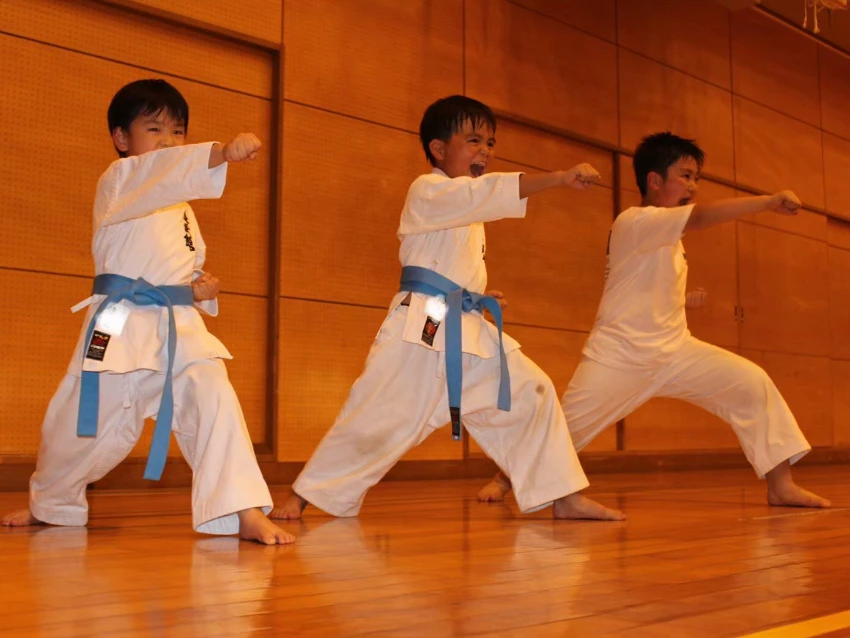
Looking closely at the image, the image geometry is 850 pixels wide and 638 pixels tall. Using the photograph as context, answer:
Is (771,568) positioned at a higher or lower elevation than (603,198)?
lower

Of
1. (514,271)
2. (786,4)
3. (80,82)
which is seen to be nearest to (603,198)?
(514,271)

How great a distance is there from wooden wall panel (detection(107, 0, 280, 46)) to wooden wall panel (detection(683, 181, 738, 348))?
11.2ft

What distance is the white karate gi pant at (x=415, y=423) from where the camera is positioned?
293 centimetres

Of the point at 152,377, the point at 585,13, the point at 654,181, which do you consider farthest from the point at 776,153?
the point at 152,377

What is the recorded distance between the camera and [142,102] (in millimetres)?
2674

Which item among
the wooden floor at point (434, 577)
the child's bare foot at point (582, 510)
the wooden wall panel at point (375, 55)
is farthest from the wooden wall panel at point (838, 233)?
the child's bare foot at point (582, 510)

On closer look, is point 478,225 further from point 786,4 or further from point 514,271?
point 786,4

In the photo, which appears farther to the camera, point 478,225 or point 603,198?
point 603,198

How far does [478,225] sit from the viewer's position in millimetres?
3125

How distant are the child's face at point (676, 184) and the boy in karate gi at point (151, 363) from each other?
1.94 m

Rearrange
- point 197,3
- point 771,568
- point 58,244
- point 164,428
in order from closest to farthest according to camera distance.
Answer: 1. point 771,568
2. point 164,428
3. point 58,244
4. point 197,3

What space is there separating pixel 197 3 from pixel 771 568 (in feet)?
12.1

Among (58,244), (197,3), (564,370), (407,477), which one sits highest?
(197,3)

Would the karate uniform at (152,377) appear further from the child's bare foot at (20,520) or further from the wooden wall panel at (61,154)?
the wooden wall panel at (61,154)
